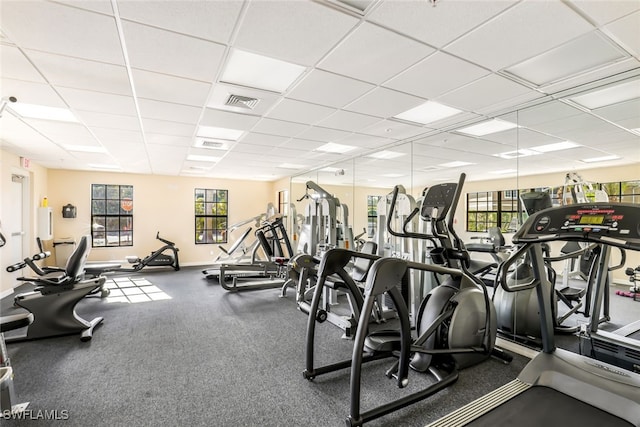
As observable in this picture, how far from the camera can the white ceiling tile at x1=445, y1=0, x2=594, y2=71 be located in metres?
1.81

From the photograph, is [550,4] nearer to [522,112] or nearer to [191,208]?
[522,112]

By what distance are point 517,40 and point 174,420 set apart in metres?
3.42

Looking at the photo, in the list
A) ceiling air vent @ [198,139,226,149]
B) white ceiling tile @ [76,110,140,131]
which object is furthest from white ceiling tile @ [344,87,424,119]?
white ceiling tile @ [76,110,140,131]

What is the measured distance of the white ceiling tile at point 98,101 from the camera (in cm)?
297

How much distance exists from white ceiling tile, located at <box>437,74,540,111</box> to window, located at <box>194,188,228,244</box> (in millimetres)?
7648

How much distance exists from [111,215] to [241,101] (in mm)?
6937

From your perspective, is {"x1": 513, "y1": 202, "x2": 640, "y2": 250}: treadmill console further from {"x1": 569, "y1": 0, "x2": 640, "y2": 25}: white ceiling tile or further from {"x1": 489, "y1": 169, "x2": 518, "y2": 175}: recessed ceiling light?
{"x1": 489, "y1": 169, "x2": 518, "y2": 175}: recessed ceiling light

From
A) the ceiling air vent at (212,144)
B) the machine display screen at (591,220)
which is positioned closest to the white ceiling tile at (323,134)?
the ceiling air vent at (212,144)

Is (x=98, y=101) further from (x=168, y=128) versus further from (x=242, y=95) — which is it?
(x=242, y=95)

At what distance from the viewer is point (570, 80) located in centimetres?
271

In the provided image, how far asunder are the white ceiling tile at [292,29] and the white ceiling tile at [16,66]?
65.0 inches

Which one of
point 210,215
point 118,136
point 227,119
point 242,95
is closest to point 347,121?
point 242,95

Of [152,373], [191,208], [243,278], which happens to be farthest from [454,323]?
[191,208]

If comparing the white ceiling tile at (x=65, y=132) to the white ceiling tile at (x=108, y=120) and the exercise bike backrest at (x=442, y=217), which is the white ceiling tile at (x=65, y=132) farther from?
the exercise bike backrest at (x=442, y=217)
